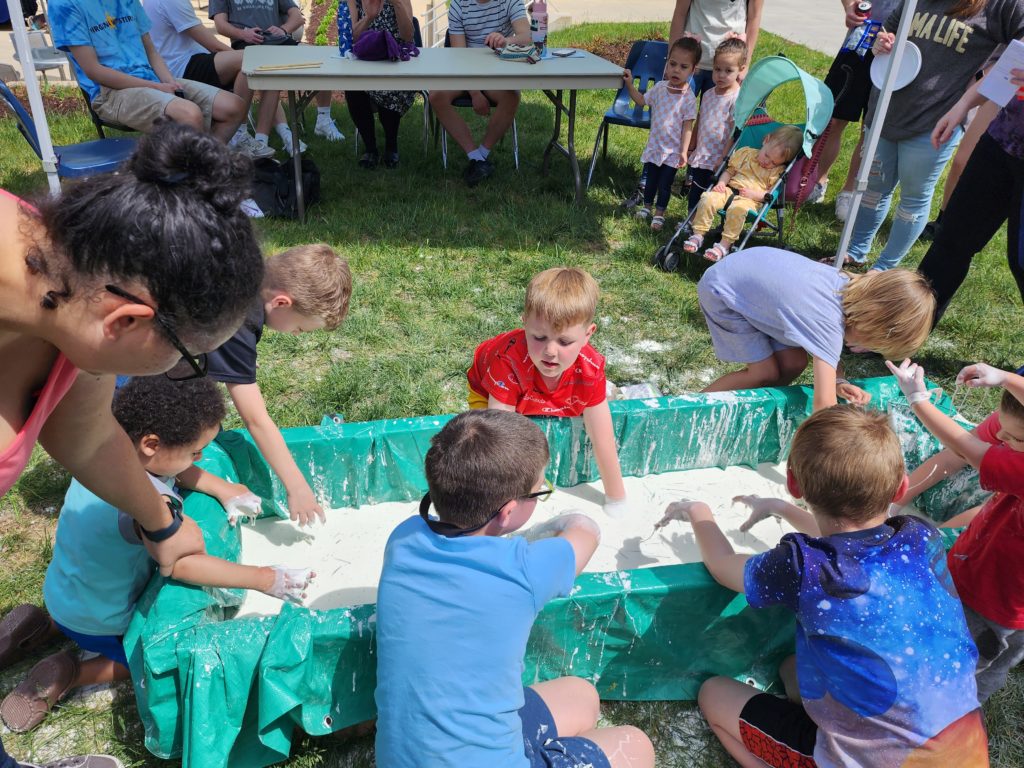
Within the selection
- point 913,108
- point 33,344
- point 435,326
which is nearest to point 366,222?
point 435,326

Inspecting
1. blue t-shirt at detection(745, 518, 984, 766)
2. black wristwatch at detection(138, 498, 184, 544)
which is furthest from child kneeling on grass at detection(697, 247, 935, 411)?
black wristwatch at detection(138, 498, 184, 544)

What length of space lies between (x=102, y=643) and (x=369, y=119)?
15.7ft

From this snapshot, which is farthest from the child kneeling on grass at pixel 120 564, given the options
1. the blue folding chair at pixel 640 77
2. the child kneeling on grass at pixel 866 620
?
the blue folding chair at pixel 640 77

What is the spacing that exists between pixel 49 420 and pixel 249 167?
63 centimetres

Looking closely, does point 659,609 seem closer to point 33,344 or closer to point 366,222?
point 33,344

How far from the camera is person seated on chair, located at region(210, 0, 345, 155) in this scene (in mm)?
5842

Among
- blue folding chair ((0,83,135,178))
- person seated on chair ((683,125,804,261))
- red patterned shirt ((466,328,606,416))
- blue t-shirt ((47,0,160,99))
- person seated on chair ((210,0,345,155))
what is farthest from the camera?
person seated on chair ((210,0,345,155))

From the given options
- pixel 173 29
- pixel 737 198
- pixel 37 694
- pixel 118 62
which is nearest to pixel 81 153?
pixel 118 62

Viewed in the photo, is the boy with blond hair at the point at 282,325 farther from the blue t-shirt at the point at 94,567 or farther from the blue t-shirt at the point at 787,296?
the blue t-shirt at the point at 787,296

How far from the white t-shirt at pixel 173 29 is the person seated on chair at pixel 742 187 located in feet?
12.8

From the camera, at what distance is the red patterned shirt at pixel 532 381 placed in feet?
8.47

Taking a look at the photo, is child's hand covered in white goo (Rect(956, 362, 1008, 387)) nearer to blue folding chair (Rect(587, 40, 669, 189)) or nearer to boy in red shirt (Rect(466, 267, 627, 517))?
boy in red shirt (Rect(466, 267, 627, 517))

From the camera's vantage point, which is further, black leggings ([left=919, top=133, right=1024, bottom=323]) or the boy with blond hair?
black leggings ([left=919, top=133, right=1024, bottom=323])

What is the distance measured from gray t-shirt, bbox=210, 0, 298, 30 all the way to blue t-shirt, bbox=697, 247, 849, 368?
15.8ft
